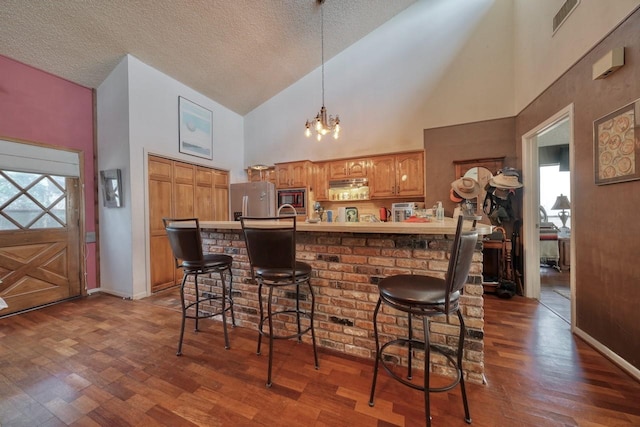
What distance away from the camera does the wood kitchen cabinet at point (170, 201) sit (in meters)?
3.48

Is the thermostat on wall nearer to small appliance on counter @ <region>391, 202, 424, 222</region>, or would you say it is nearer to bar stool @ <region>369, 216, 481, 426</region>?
bar stool @ <region>369, 216, 481, 426</region>

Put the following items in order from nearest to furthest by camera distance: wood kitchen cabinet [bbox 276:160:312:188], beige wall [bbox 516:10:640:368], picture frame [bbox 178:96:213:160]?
beige wall [bbox 516:10:640:368]
picture frame [bbox 178:96:213:160]
wood kitchen cabinet [bbox 276:160:312:188]

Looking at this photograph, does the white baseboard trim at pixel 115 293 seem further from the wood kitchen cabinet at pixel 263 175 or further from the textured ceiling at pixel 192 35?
the textured ceiling at pixel 192 35

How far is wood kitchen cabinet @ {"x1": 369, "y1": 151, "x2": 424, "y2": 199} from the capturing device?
157 inches

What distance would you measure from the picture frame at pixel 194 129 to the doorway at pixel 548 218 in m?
4.87

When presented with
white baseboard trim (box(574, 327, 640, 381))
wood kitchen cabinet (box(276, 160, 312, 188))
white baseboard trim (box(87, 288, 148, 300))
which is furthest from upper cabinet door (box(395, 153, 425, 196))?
white baseboard trim (box(87, 288, 148, 300))

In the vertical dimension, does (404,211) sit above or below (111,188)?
below

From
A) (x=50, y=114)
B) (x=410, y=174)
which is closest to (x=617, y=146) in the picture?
(x=410, y=174)

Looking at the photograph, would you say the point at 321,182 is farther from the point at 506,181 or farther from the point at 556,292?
the point at 556,292

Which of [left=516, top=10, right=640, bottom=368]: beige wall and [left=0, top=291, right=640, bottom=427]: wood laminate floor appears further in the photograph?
[left=516, top=10, right=640, bottom=368]: beige wall

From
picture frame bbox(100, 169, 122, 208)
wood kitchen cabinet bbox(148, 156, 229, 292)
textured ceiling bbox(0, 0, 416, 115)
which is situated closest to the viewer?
textured ceiling bbox(0, 0, 416, 115)

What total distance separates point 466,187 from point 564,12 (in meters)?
1.99

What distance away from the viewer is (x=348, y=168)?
4379 millimetres

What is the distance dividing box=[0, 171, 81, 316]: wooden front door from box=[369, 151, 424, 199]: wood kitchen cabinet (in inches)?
177
